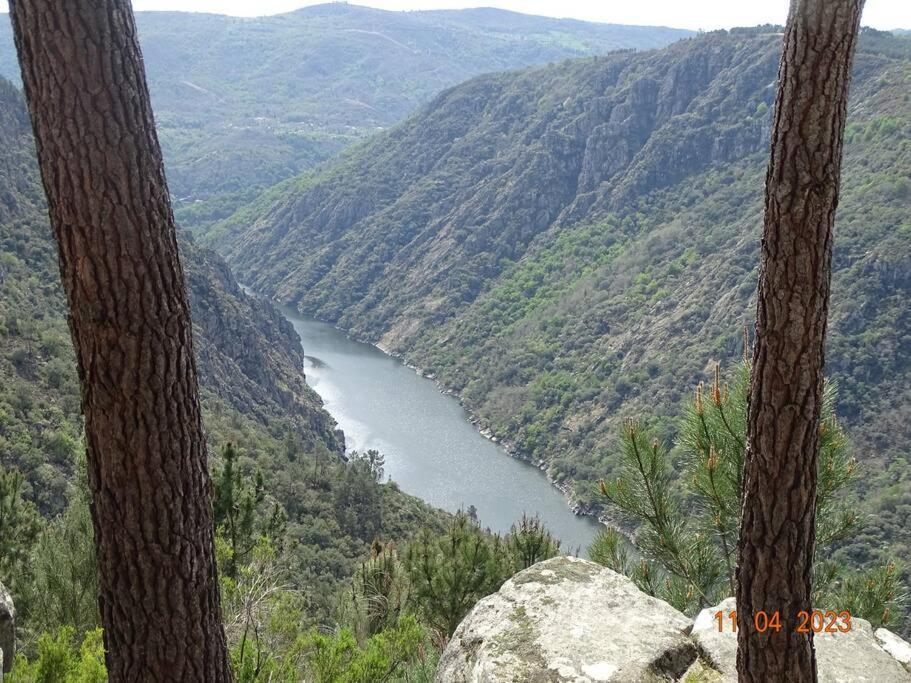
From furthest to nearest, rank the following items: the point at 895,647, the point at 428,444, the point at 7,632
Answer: the point at 428,444
the point at 7,632
the point at 895,647

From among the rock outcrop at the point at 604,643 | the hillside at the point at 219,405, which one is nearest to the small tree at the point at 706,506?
the rock outcrop at the point at 604,643

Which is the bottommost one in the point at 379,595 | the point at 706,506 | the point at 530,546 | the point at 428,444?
the point at 428,444

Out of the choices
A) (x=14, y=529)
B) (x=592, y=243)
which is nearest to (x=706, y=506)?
(x=14, y=529)

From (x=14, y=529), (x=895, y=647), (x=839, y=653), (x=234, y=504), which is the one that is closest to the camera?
(x=839, y=653)

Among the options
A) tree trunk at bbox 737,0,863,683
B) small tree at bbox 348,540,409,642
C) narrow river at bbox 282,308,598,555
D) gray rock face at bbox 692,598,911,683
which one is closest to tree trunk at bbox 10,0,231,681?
tree trunk at bbox 737,0,863,683

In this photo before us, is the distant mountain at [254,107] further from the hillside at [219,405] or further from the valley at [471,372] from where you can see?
the hillside at [219,405]

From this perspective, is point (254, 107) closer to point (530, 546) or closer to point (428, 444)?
point (428, 444)
